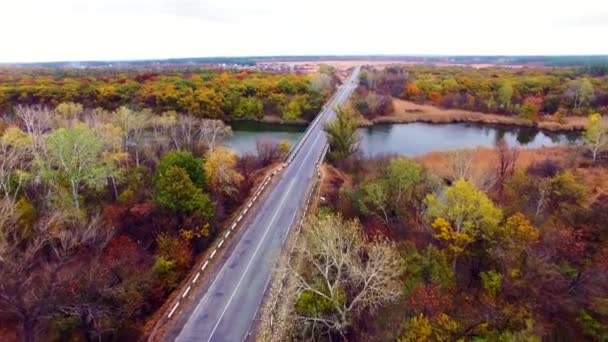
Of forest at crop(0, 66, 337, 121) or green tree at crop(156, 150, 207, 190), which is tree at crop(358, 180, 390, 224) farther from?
forest at crop(0, 66, 337, 121)

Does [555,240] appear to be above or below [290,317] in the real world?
above

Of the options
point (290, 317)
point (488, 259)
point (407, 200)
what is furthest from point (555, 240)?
point (290, 317)

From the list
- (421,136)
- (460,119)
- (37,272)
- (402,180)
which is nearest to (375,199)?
(402,180)

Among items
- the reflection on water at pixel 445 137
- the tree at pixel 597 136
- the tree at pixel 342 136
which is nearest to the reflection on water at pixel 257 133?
the reflection on water at pixel 445 137

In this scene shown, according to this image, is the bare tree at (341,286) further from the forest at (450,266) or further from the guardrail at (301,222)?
the guardrail at (301,222)

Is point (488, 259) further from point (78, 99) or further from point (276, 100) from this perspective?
point (78, 99)

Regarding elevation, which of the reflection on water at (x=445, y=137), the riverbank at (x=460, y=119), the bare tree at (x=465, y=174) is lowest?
the reflection on water at (x=445, y=137)
